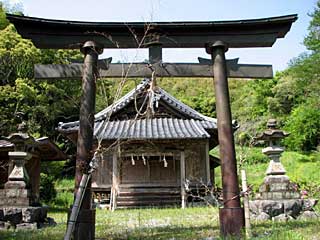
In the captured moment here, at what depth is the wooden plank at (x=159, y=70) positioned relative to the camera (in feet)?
19.9

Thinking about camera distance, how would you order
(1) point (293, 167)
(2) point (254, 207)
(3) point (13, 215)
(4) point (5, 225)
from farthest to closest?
(1) point (293, 167) → (2) point (254, 207) → (3) point (13, 215) → (4) point (5, 225)

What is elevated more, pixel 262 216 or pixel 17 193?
pixel 17 193

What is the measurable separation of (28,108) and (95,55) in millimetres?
16082

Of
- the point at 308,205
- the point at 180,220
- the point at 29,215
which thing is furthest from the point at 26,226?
the point at 308,205

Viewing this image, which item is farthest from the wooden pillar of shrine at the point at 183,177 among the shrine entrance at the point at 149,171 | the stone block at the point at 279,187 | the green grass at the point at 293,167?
the green grass at the point at 293,167

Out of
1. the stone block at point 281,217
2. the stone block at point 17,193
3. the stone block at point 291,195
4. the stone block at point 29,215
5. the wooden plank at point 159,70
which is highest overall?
the wooden plank at point 159,70

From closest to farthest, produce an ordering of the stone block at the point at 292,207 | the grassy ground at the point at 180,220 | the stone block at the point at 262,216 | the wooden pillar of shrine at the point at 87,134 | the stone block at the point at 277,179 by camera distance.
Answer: the wooden pillar of shrine at the point at 87,134, the grassy ground at the point at 180,220, the stone block at the point at 262,216, the stone block at the point at 292,207, the stone block at the point at 277,179

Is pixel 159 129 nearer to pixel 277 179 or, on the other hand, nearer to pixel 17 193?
pixel 277 179

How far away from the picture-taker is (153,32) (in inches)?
242

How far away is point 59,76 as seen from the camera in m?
6.08

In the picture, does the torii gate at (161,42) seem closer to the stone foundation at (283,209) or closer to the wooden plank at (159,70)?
the wooden plank at (159,70)

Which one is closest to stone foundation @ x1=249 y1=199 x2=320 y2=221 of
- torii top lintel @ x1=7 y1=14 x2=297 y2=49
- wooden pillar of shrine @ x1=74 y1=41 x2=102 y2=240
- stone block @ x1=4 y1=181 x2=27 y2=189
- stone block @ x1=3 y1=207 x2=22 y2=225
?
torii top lintel @ x1=7 y1=14 x2=297 y2=49

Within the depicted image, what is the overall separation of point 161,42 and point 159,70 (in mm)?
509

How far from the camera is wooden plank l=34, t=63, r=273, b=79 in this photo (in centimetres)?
607
